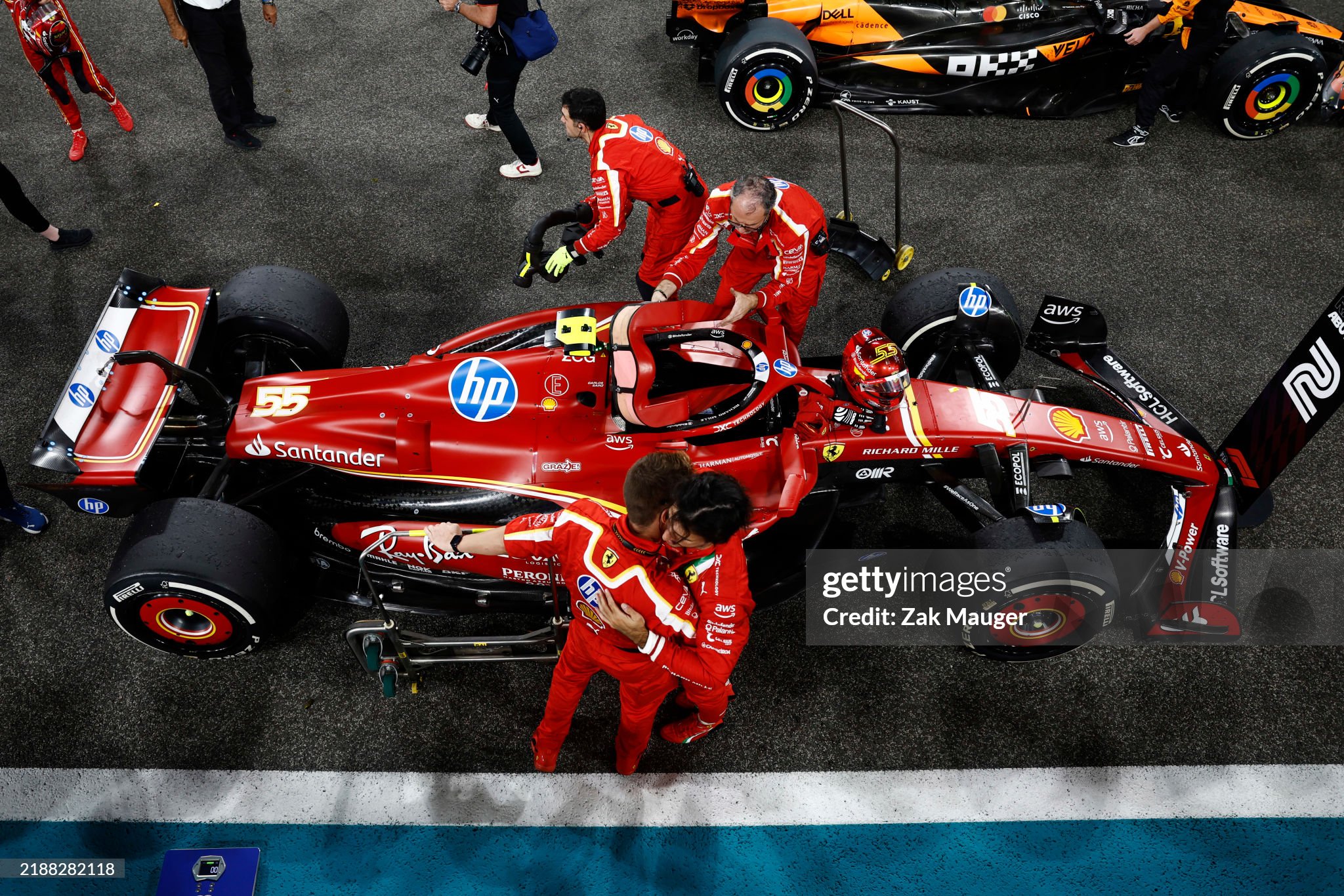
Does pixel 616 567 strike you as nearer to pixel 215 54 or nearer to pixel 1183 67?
pixel 215 54

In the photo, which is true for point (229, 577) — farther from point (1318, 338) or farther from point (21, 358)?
point (1318, 338)

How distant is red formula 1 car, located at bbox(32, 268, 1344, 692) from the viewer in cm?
347

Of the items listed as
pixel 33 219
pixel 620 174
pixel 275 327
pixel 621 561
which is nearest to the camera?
pixel 621 561

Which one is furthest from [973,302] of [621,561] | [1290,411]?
[621,561]

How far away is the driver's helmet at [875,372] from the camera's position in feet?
12.0

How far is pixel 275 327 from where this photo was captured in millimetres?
4129

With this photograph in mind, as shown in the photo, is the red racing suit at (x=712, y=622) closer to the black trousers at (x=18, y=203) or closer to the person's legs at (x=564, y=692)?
the person's legs at (x=564, y=692)

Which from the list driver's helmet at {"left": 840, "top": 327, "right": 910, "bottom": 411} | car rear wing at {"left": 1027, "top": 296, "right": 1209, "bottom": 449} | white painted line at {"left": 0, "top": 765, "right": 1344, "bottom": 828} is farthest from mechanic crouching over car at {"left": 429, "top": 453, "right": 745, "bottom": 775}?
car rear wing at {"left": 1027, "top": 296, "right": 1209, "bottom": 449}

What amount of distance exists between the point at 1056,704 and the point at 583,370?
2.28 metres

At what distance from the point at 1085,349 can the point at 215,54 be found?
5245 millimetres

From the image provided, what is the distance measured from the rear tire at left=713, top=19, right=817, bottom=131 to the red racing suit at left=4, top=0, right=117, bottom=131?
393 cm

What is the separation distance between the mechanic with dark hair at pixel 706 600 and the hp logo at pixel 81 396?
212 centimetres

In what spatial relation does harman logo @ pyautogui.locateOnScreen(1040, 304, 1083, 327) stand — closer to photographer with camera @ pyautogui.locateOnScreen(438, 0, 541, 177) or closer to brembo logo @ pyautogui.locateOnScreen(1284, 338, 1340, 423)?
brembo logo @ pyautogui.locateOnScreen(1284, 338, 1340, 423)

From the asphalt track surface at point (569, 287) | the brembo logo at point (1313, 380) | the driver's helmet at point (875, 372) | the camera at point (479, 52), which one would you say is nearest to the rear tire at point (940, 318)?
the asphalt track surface at point (569, 287)
